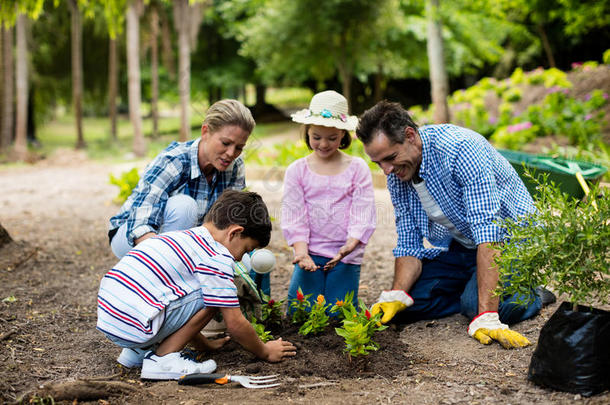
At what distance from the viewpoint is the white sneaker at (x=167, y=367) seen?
249cm

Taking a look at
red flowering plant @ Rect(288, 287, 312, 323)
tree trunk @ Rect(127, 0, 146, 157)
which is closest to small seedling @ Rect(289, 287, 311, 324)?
red flowering plant @ Rect(288, 287, 312, 323)

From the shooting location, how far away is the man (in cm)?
293

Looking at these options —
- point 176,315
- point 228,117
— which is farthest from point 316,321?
point 228,117

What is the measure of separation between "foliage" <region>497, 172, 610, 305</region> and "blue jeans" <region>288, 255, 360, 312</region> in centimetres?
145

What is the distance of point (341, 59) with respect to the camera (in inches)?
601

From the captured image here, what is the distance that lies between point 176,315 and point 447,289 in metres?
1.79

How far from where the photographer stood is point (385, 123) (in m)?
2.98

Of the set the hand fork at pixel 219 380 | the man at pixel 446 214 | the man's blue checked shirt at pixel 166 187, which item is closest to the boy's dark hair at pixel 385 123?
the man at pixel 446 214

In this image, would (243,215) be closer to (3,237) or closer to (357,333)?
(357,333)

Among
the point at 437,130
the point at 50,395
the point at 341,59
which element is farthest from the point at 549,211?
the point at 341,59

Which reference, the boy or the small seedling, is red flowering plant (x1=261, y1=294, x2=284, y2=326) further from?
the boy

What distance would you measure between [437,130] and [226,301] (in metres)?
1.59

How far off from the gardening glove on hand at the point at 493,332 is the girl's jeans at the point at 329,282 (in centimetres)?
87

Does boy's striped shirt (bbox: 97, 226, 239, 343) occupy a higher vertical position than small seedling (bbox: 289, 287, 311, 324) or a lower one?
higher
